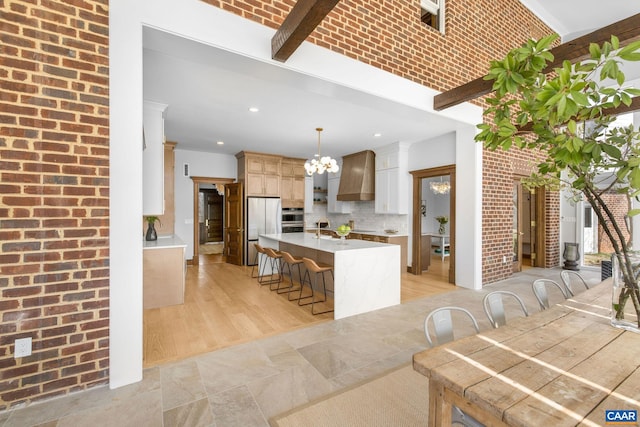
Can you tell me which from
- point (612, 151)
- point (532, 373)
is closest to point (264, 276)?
point (532, 373)

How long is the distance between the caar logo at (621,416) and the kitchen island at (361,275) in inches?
107

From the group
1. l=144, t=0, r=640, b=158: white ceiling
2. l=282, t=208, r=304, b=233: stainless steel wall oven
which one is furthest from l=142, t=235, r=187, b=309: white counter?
l=282, t=208, r=304, b=233: stainless steel wall oven

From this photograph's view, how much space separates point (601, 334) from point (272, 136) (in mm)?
5254

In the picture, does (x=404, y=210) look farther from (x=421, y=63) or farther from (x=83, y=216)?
(x=83, y=216)

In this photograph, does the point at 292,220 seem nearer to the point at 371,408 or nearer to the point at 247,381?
the point at 247,381

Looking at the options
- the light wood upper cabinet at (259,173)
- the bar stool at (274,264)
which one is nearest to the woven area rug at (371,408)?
the bar stool at (274,264)

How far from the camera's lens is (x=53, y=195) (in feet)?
6.11

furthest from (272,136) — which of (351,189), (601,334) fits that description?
(601,334)

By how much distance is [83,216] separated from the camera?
194 centimetres

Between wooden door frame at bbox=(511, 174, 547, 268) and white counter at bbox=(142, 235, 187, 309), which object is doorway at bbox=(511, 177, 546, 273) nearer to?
wooden door frame at bbox=(511, 174, 547, 268)

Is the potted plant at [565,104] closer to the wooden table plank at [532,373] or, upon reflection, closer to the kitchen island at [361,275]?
the wooden table plank at [532,373]

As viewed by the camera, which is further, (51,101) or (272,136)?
(272,136)

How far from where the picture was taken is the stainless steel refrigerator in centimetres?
680

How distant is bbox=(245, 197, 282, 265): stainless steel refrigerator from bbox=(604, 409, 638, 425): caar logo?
632 cm
